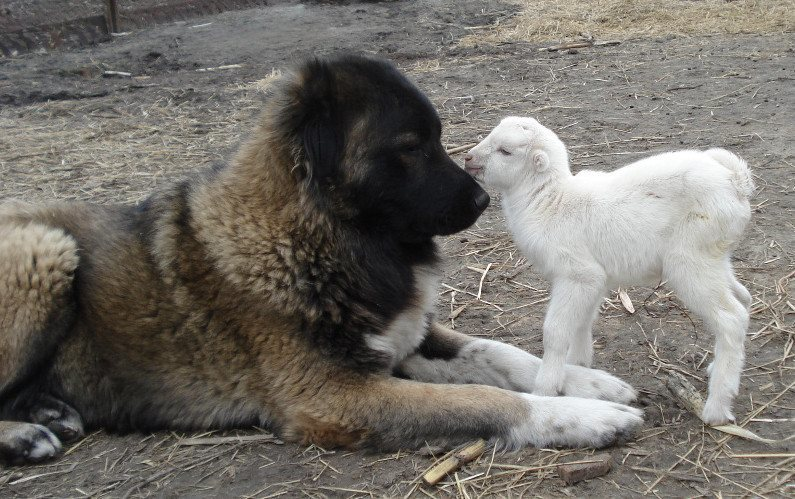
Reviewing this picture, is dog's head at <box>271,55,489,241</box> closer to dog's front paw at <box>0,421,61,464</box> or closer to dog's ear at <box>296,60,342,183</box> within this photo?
dog's ear at <box>296,60,342,183</box>

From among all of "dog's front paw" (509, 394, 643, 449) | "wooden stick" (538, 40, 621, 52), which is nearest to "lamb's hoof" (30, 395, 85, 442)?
"dog's front paw" (509, 394, 643, 449)

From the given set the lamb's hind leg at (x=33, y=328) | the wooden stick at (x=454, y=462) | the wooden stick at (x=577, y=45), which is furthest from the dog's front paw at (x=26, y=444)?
the wooden stick at (x=577, y=45)

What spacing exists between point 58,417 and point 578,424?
2.22 metres

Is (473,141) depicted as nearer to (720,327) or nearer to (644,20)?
(720,327)

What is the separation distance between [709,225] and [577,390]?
888mm

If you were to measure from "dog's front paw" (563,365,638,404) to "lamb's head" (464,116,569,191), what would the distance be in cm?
87

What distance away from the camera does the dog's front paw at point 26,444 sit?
138 inches

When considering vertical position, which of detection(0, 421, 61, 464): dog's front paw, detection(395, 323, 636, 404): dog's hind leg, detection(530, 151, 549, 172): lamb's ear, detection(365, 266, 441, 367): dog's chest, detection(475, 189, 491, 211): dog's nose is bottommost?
detection(0, 421, 61, 464): dog's front paw

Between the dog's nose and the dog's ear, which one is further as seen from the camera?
the dog's nose

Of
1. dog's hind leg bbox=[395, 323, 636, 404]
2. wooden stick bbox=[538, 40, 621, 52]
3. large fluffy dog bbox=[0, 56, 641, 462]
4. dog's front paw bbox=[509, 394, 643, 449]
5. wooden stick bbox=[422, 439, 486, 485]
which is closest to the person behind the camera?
wooden stick bbox=[422, 439, 486, 485]

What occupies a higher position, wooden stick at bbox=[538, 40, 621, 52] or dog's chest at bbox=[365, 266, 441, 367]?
wooden stick at bbox=[538, 40, 621, 52]

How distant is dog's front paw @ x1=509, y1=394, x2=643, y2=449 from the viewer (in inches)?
124

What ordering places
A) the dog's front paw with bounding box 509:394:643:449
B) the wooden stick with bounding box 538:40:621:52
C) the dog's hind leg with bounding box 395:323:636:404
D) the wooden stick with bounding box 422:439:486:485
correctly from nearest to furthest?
the wooden stick with bounding box 422:439:486:485 → the dog's front paw with bounding box 509:394:643:449 → the dog's hind leg with bounding box 395:323:636:404 → the wooden stick with bounding box 538:40:621:52

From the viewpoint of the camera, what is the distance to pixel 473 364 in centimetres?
391
